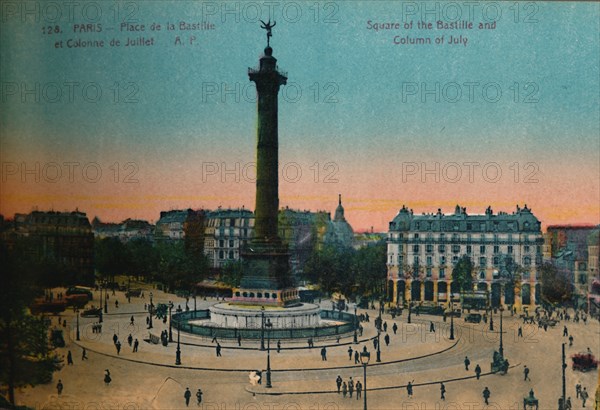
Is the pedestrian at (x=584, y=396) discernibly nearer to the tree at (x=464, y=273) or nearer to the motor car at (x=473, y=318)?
the tree at (x=464, y=273)

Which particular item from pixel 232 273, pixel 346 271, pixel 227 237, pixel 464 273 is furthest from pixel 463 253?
pixel 227 237

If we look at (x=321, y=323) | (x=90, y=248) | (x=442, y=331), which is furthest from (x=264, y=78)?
(x=442, y=331)

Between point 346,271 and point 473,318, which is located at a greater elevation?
point 346,271

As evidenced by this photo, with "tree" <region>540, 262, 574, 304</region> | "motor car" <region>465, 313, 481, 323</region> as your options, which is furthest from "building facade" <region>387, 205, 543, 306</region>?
"motor car" <region>465, 313, 481, 323</region>

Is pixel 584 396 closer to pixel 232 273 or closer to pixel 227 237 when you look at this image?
pixel 232 273

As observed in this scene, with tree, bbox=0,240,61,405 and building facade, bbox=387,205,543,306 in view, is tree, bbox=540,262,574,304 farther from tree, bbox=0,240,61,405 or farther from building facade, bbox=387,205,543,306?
tree, bbox=0,240,61,405

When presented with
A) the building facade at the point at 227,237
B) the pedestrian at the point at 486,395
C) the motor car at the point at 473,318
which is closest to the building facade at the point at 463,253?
the motor car at the point at 473,318
